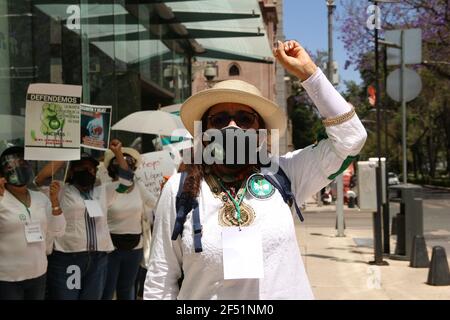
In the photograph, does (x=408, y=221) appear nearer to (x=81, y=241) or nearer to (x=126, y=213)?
(x=126, y=213)

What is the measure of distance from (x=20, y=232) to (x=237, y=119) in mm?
2792

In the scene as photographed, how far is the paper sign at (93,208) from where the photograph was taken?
554 centimetres

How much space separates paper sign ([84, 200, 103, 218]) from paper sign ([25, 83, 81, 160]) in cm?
65

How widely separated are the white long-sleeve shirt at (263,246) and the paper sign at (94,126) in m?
3.23

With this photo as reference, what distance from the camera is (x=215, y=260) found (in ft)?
7.73

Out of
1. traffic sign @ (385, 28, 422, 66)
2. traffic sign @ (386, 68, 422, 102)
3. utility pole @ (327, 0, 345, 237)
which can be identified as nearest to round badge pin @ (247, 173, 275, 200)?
traffic sign @ (386, 68, 422, 102)

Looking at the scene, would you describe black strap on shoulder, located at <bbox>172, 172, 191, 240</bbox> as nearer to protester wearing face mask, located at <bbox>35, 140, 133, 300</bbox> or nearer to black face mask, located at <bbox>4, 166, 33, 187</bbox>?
black face mask, located at <bbox>4, 166, 33, 187</bbox>

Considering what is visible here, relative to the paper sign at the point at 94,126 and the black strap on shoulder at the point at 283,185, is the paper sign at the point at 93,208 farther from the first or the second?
the black strap on shoulder at the point at 283,185

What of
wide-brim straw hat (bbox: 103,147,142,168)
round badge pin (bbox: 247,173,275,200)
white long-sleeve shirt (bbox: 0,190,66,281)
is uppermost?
wide-brim straw hat (bbox: 103,147,142,168)

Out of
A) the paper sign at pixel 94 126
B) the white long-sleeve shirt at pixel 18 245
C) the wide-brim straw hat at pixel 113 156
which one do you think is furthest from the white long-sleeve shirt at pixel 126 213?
the white long-sleeve shirt at pixel 18 245

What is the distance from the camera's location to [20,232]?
Result: 15.5ft

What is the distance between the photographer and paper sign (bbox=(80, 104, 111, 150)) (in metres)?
5.53

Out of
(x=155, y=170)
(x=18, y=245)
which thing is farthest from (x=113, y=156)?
(x=18, y=245)
